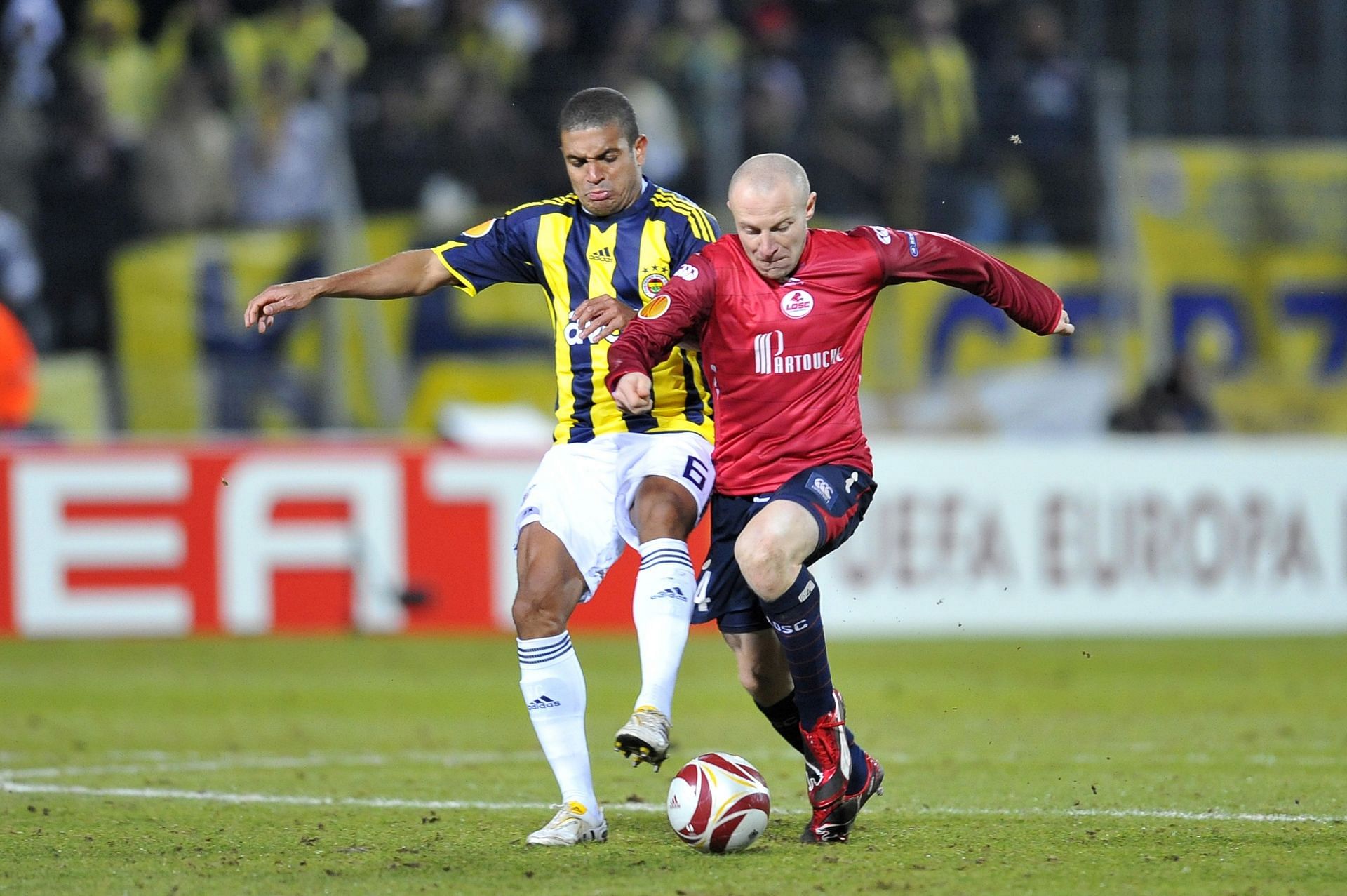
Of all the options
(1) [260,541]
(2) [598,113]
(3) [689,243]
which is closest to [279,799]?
(3) [689,243]

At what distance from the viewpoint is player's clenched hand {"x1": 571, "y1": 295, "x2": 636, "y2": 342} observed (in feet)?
18.6

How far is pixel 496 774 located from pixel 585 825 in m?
1.95

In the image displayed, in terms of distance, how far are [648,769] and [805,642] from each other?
8.55 ft

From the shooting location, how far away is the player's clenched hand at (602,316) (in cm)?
567

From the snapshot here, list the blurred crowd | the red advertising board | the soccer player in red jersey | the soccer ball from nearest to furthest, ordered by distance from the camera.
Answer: the soccer ball
the soccer player in red jersey
the red advertising board
the blurred crowd

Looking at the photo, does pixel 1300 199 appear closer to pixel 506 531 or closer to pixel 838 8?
pixel 838 8

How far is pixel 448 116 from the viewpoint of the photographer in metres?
14.6

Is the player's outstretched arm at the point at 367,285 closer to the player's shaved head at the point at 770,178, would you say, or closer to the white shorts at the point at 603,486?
the white shorts at the point at 603,486

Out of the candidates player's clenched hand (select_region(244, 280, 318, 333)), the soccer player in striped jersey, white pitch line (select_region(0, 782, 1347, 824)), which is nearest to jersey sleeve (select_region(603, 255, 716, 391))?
the soccer player in striped jersey

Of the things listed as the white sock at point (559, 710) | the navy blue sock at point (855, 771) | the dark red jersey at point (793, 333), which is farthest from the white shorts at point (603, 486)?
the navy blue sock at point (855, 771)

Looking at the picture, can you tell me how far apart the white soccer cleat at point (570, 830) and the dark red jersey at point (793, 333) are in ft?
3.65

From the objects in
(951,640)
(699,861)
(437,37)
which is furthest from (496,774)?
(437,37)

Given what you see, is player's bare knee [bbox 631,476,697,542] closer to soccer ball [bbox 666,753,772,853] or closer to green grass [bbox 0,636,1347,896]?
soccer ball [bbox 666,753,772,853]

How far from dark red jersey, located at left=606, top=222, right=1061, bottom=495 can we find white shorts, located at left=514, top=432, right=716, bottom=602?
11 centimetres
